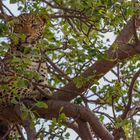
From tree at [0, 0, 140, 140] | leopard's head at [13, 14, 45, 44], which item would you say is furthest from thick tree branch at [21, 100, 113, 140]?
leopard's head at [13, 14, 45, 44]

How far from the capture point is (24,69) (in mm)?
2920

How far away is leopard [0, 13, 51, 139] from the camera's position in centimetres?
294

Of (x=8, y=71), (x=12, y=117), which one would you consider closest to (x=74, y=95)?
(x=12, y=117)

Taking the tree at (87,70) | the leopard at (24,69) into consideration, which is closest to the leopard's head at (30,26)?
the leopard at (24,69)

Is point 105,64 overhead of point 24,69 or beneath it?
overhead

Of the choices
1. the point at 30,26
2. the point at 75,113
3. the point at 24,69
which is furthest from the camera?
the point at 30,26

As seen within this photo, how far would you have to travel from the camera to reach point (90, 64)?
3.62 m

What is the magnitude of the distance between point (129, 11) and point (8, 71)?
34.6 inches

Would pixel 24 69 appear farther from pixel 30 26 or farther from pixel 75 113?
pixel 30 26

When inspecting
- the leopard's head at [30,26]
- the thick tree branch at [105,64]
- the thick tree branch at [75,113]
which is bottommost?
the thick tree branch at [75,113]

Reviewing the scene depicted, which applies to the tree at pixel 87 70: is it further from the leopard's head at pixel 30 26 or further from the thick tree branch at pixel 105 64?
the leopard's head at pixel 30 26

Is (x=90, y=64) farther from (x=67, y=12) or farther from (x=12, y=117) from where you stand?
(x=12, y=117)

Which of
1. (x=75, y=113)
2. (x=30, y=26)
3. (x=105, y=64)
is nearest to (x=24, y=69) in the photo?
(x=75, y=113)

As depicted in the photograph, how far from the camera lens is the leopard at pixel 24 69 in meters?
2.94
